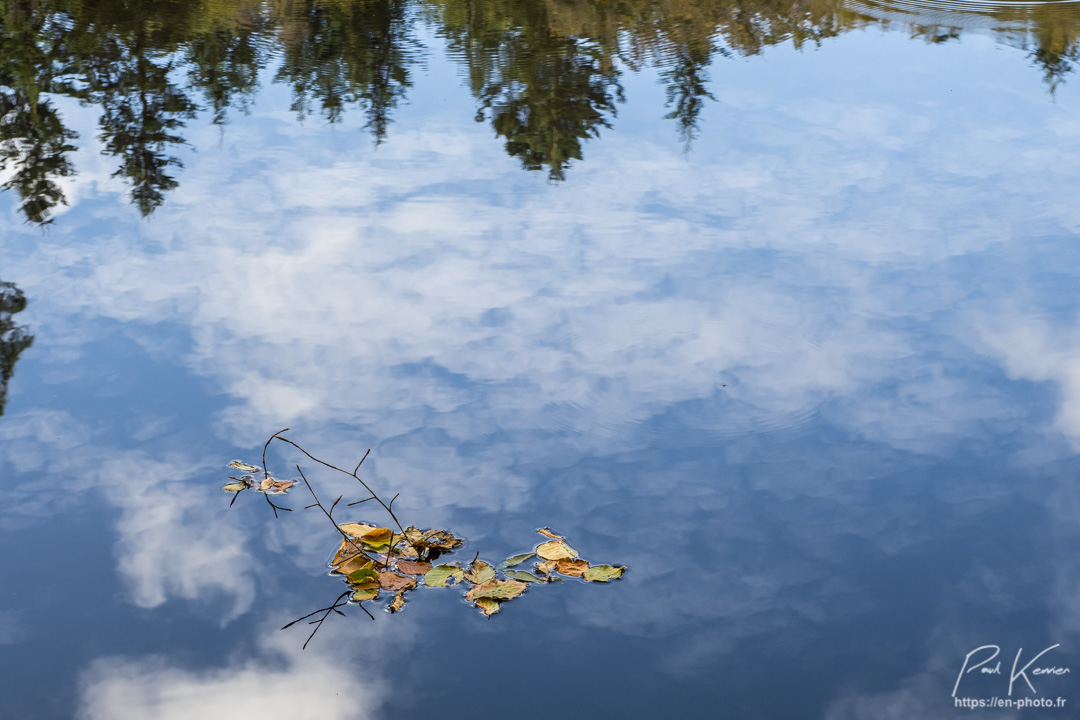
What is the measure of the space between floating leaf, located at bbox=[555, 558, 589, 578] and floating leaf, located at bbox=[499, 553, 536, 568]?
9 centimetres

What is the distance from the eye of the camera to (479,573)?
2992 mm

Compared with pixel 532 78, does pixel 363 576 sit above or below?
below

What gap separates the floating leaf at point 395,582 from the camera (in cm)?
297

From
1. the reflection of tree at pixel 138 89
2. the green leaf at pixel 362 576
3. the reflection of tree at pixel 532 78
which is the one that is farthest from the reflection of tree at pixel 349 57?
the green leaf at pixel 362 576

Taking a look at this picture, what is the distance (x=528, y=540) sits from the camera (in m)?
3.13

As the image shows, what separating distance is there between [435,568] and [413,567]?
72 millimetres

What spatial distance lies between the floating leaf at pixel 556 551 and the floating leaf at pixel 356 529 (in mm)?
540

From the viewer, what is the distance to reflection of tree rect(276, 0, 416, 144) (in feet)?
20.8

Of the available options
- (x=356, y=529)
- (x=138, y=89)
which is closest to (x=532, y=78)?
(x=138, y=89)

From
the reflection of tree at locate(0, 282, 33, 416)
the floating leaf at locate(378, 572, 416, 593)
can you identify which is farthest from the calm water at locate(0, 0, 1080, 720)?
the floating leaf at locate(378, 572, 416, 593)

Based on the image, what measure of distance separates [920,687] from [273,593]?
1828mm

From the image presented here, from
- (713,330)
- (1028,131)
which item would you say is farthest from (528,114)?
(1028,131)

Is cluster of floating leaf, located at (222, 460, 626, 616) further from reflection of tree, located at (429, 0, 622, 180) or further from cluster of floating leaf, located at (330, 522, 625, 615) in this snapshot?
reflection of tree, located at (429, 0, 622, 180)

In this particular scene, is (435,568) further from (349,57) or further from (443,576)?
(349,57)
